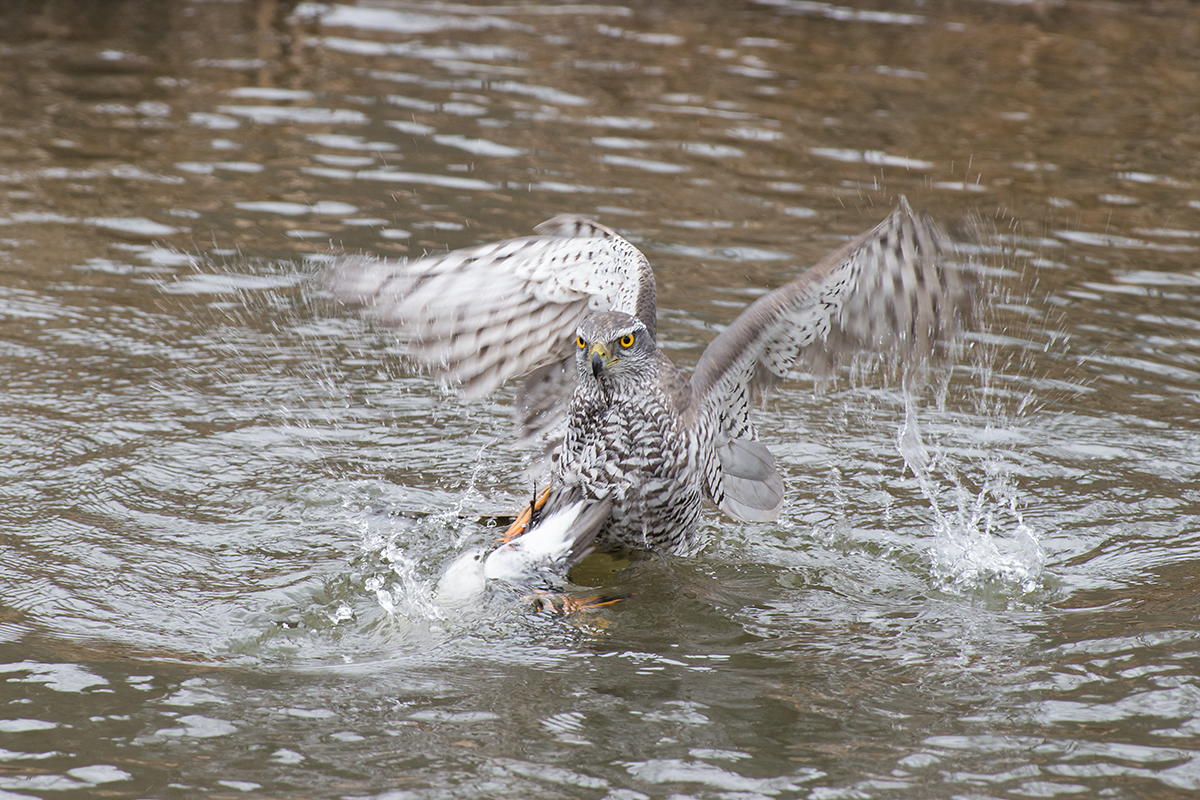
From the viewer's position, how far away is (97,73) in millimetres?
11500

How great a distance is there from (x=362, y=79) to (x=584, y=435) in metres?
7.48

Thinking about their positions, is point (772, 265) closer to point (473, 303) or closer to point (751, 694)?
point (473, 303)

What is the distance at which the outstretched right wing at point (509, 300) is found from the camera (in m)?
5.82

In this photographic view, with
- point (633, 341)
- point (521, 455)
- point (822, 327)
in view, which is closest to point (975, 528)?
point (822, 327)

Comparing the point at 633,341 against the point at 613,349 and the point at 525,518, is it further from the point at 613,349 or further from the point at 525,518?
the point at 525,518

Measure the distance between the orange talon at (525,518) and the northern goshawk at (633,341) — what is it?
0.12 feet

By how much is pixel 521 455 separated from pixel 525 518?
1.07m

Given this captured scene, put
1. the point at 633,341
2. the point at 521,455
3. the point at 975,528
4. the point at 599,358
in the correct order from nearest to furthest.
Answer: the point at 599,358 < the point at 633,341 < the point at 975,528 < the point at 521,455

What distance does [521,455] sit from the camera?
643 centimetres

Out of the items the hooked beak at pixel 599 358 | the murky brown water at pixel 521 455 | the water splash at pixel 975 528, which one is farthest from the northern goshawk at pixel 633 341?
the water splash at pixel 975 528

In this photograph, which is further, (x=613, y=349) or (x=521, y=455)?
(x=521, y=455)

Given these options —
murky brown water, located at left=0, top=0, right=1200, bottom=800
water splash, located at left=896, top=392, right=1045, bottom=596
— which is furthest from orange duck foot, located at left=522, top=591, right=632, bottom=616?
water splash, located at left=896, top=392, right=1045, bottom=596

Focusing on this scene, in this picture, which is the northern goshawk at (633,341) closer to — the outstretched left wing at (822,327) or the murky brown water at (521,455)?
the outstretched left wing at (822,327)

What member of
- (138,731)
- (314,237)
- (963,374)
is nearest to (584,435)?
(138,731)
